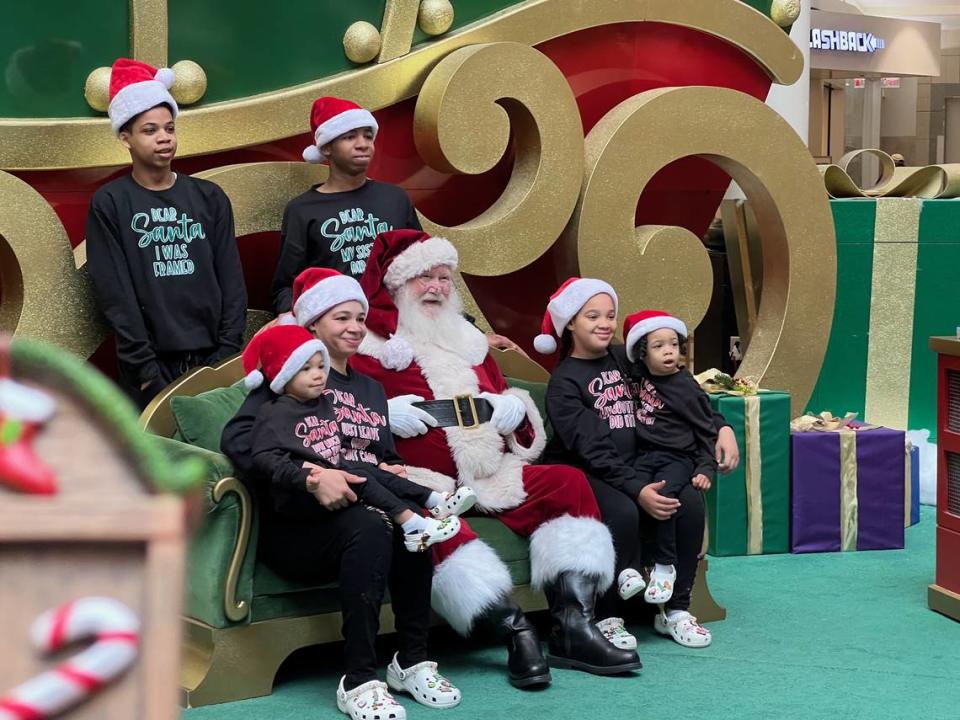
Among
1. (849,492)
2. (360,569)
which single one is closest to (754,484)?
(849,492)

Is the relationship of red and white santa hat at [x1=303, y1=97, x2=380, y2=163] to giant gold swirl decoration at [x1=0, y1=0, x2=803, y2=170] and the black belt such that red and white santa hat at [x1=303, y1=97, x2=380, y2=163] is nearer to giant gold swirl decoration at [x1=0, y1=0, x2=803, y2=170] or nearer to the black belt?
giant gold swirl decoration at [x1=0, y1=0, x2=803, y2=170]

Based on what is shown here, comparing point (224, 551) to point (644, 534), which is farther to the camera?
Result: point (644, 534)

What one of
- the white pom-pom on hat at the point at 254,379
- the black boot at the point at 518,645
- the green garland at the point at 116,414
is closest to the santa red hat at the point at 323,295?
the white pom-pom on hat at the point at 254,379

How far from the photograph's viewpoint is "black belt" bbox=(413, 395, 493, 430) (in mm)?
3756

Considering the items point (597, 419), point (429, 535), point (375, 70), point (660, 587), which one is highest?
point (375, 70)

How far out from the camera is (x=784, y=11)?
567cm

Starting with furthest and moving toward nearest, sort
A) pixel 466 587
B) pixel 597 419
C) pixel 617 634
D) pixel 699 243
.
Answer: pixel 699 243
pixel 597 419
pixel 617 634
pixel 466 587

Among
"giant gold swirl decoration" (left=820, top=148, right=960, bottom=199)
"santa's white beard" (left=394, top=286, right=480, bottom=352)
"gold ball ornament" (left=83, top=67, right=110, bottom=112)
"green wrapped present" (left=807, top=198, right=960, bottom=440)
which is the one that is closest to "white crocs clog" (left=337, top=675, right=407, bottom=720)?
"santa's white beard" (left=394, top=286, right=480, bottom=352)

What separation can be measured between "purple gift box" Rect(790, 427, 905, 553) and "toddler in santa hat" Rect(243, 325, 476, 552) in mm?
1947

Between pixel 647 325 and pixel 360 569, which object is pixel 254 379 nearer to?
pixel 360 569

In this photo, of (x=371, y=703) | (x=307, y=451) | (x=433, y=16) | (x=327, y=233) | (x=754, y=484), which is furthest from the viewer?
(x=754, y=484)

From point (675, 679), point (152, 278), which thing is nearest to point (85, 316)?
point (152, 278)

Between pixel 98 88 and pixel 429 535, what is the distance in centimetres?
177

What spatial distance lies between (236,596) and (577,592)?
0.91 m
